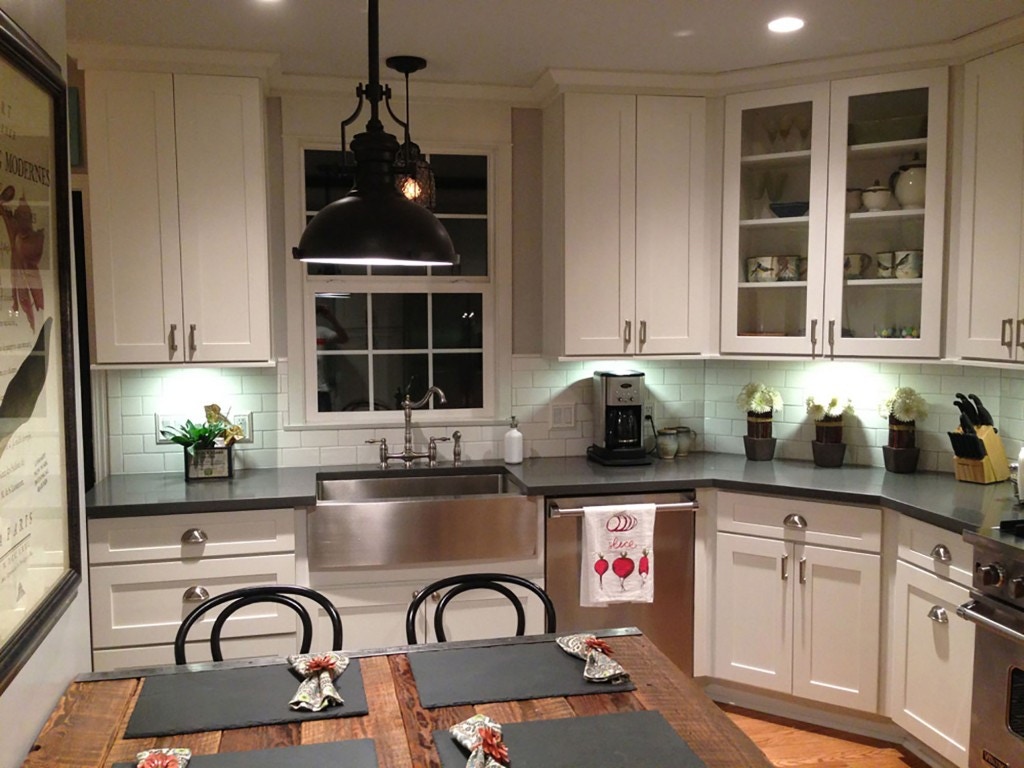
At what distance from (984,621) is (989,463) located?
90 cm

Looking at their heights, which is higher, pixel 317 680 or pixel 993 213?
pixel 993 213

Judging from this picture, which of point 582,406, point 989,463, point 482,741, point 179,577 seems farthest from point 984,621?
point 179,577

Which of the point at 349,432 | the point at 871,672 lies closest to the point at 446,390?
the point at 349,432

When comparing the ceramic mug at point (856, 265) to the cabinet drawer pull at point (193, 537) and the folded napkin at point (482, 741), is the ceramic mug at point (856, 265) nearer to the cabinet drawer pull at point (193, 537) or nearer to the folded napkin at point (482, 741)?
the folded napkin at point (482, 741)

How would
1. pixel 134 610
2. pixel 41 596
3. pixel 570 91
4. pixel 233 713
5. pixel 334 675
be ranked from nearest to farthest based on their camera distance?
pixel 41 596
pixel 233 713
pixel 334 675
pixel 134 610
pixel 570 91

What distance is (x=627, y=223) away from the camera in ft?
11.6

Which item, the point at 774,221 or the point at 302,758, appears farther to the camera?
the point at 774,221

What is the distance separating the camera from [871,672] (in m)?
3.09

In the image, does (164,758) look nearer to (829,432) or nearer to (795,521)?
(795,521)

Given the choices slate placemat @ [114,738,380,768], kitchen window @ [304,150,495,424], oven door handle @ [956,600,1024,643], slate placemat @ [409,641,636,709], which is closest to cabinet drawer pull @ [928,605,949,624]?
oven door handle @ [956,600,1024,643]

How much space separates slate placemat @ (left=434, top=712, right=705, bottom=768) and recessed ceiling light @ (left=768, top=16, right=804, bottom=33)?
91.9 inches

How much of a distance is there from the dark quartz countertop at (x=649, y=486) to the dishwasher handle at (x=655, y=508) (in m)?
0.05

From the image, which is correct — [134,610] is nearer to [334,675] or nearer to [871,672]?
[334,675]

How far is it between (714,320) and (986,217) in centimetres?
108
